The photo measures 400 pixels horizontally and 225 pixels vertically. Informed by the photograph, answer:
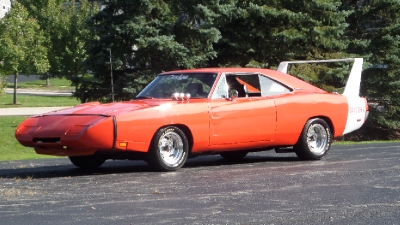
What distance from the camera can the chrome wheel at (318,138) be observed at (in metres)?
10.8

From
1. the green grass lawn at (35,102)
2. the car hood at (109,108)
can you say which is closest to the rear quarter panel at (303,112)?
the car hood at (109,108)

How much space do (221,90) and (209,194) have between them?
9.95 feet

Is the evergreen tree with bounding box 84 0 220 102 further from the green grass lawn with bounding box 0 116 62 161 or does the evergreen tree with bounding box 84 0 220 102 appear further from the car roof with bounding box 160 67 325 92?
the car roof with bounding box 160 67 325 92

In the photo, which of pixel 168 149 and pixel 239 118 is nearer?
pixel 168 149

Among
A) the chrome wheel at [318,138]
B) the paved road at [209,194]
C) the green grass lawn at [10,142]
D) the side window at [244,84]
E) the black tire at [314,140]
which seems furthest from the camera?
the green grass lawn at [10,142]

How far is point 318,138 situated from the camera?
10.9 meters

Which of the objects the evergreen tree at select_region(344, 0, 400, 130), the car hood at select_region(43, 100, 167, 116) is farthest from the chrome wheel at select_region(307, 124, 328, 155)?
the evergreen tree at select_region(344, 0, 400, 130)

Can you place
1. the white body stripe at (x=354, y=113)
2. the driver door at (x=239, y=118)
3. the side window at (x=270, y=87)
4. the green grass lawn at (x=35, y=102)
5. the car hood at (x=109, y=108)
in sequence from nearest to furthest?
the car hood at (x=109, y=108), the driver door at (x=239, y=118), the side window at (x=270, y=87), the white body stripe at (x=354, y=113), the green grass lawn at (x=35, y=102)

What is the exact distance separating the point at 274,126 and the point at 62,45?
30.4 meters

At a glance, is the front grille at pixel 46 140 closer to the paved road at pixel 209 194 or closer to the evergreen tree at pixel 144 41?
the paved road at pixel 209 194

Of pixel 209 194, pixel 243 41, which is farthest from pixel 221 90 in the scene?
pixel 243 41

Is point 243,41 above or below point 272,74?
above

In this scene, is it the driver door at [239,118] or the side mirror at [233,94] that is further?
the side mirror at [233,94]

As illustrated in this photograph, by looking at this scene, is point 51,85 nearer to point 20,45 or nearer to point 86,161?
point 20,45
